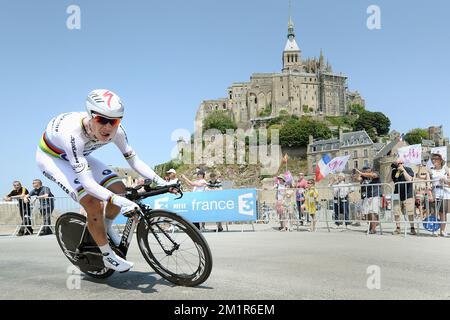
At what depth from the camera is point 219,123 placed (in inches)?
5679

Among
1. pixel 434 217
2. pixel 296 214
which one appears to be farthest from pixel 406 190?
pixel 296 214

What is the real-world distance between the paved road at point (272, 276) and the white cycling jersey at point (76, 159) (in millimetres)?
943

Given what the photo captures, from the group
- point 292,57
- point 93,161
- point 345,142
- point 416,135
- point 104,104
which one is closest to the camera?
point 104,104

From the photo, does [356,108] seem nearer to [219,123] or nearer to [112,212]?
[219,123]

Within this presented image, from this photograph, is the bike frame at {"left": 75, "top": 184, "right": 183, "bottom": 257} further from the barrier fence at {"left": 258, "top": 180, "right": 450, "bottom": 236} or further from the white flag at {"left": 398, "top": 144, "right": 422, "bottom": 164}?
the white flag at {"left": 398, "top": 144, "right": 422, "bottom": 164}

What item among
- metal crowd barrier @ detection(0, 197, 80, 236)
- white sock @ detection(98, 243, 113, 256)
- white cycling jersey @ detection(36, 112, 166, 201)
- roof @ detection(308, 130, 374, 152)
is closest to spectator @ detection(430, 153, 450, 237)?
white cycling jersey @ detection(36, 112, 166, 201)

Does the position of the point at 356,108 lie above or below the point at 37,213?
above

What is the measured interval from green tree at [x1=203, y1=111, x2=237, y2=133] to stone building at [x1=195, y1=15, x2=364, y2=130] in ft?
11.4

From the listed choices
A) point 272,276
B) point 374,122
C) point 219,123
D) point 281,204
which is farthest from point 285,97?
point 272,276

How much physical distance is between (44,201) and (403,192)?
998 cm

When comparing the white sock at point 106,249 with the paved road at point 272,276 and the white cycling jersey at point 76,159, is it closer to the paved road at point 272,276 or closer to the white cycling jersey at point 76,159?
the paved road at point 272,276

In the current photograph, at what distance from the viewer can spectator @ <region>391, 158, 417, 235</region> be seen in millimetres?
10773
